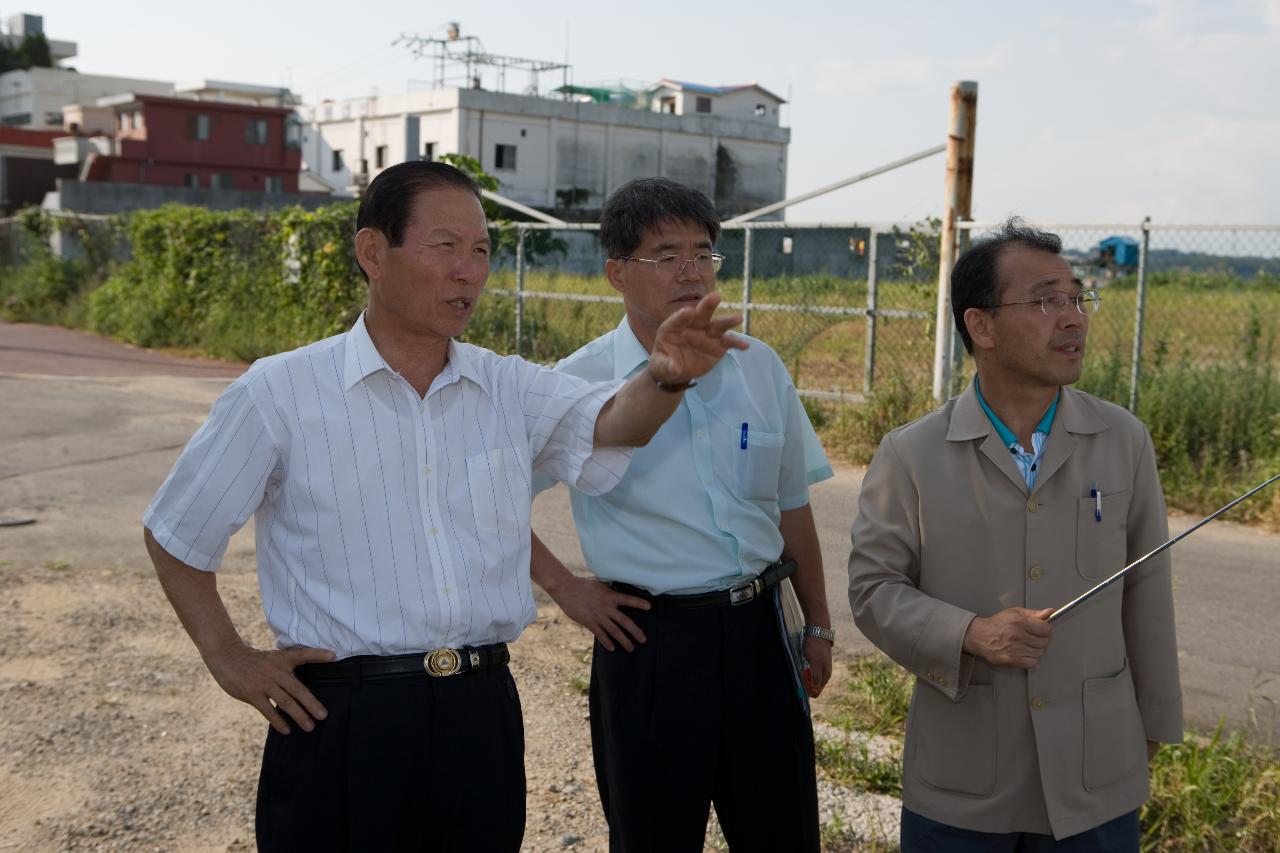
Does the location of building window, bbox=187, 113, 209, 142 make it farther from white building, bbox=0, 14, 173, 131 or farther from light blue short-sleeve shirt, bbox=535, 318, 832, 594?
light blue short-sleeve shirt, bbox=535, 318, 832, 594

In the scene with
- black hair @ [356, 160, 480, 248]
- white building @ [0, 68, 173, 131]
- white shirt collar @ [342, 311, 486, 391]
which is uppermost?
white building @ [0, 68, 173, 131]

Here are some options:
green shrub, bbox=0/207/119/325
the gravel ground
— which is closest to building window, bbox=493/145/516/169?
green shrub, bbox=0/207/119/325

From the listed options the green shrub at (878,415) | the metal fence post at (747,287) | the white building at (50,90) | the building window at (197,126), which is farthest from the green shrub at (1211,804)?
the white building at (50,90)

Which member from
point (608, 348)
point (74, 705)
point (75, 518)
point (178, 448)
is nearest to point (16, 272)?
point (178, 448)

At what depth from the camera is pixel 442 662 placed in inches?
101

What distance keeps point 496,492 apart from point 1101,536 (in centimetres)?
127

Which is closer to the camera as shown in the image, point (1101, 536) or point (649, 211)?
point (1101, 536)

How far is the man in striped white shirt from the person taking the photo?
253cm

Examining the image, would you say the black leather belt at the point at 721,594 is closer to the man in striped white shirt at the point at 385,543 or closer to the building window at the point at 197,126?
the man in striped white shirt at the point at 385,543

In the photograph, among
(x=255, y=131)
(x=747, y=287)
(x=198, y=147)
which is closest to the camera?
(x=747, y=287)

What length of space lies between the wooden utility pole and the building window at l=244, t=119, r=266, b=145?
1788 inches

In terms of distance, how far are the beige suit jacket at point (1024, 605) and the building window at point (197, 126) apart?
5129 cm

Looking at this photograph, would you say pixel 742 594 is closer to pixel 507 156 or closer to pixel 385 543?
pixel 385 543

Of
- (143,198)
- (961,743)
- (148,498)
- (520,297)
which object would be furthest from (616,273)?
(143,198)
